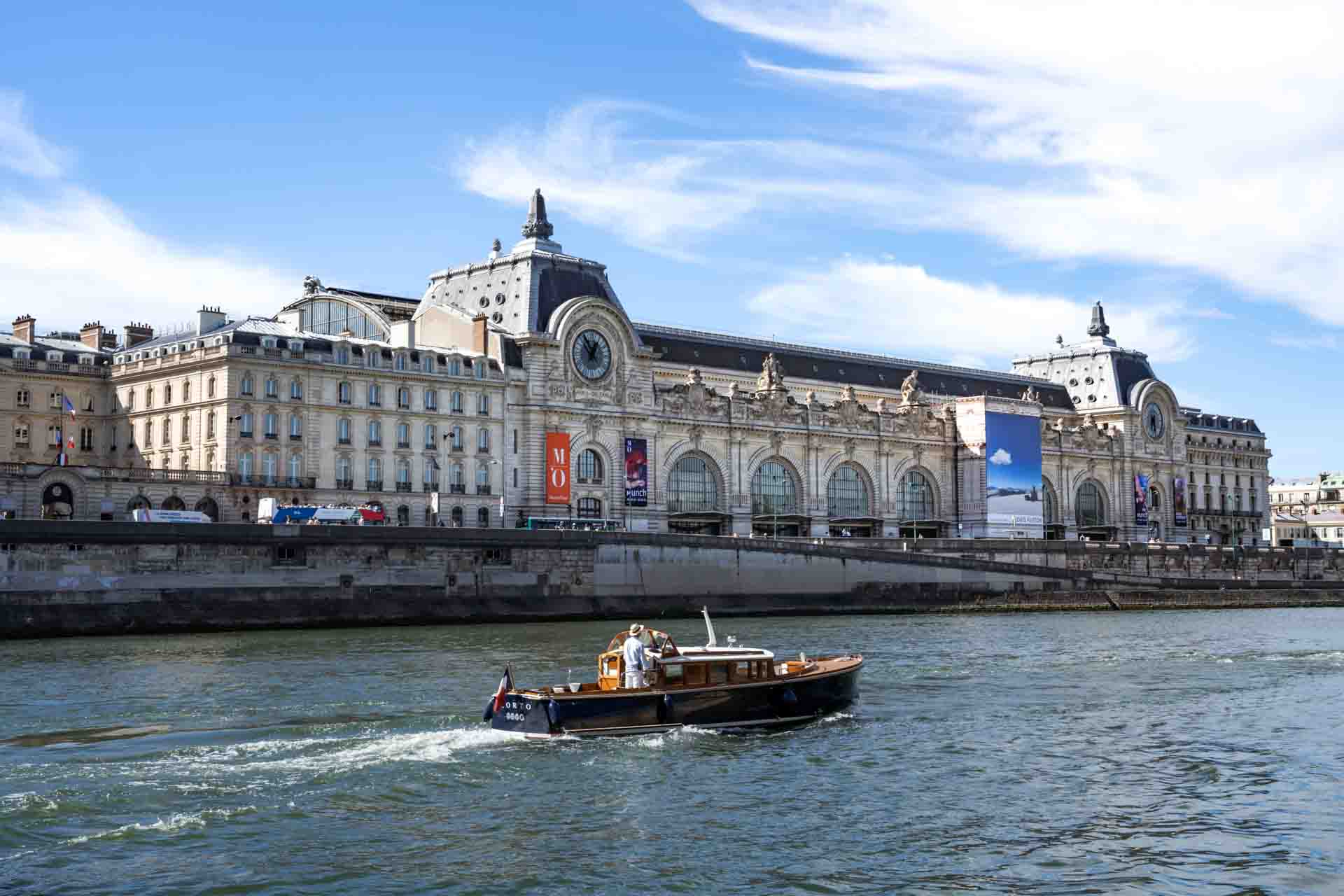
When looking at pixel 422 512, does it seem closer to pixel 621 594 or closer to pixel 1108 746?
pixel 621 594

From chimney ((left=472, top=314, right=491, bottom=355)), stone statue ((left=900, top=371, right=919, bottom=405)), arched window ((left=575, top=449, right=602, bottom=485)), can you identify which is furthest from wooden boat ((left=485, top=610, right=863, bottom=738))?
stone statue ((left=900, top=371, right=919, bottom=405))

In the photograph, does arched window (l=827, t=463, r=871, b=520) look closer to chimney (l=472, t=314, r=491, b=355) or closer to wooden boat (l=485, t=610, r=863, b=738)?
chimney (l=472, t=314, r=491, b=355)

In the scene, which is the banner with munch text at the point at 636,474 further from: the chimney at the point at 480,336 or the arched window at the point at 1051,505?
the arched window at the point at 1051,505

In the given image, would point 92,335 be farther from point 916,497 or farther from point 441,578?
point 916,497

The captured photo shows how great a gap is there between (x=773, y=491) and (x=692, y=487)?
9003mm

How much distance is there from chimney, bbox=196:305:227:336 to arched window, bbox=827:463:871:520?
53636mm

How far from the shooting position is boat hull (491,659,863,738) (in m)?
38.1

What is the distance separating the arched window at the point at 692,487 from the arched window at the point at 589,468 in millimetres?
7535

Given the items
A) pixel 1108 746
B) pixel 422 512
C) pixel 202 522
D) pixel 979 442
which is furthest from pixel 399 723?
pixel 979 442

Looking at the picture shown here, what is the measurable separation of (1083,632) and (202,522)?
44.6 meters

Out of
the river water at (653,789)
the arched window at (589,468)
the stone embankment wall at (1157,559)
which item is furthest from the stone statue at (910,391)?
the river water at (653,789)

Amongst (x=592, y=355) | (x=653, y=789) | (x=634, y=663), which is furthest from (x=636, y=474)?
(x=653, y=789)

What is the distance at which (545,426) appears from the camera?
109188 millimetres

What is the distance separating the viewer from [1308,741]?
39875mm
